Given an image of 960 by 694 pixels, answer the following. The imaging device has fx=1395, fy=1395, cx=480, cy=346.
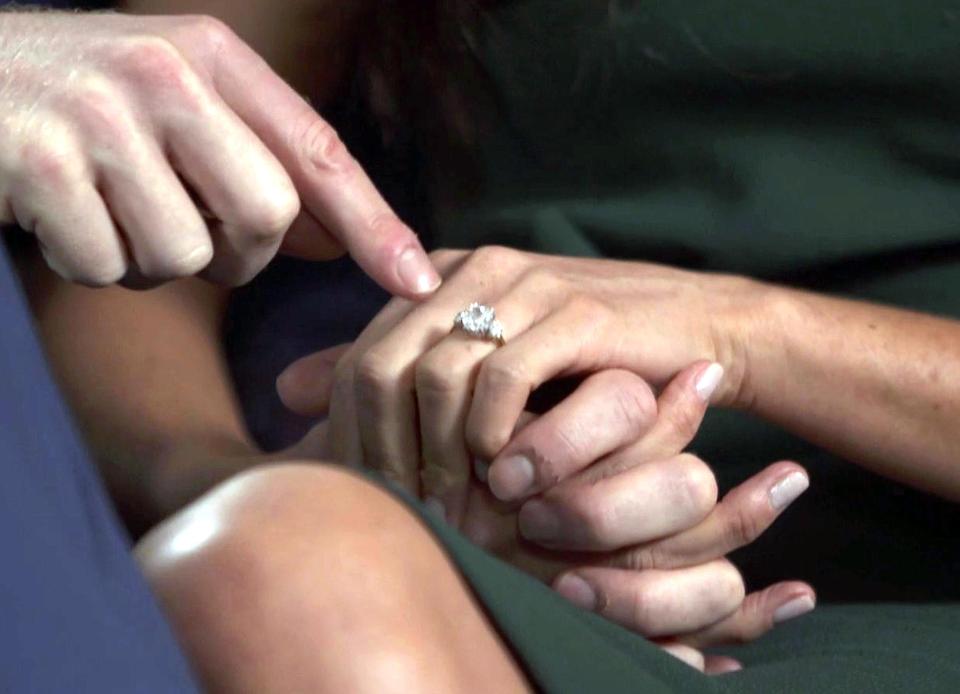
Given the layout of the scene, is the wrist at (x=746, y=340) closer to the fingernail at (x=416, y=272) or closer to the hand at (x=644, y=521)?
the hand at (x=644, y=521)

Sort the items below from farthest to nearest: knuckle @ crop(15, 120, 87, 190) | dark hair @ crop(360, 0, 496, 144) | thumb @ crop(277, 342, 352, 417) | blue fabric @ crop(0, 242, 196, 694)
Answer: dark hair @ crop(360, 0, 496, 144), thumb @ crop(277, 342, 352, 417), knuckle @ crop(15, 120, 87, 190), blue fabric @ crop(0, 242, 196, 694)

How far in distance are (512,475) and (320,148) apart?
0.19 meters

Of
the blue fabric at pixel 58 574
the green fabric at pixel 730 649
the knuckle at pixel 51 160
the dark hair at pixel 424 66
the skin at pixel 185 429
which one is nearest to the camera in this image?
the blue fabric at pixel 58 574

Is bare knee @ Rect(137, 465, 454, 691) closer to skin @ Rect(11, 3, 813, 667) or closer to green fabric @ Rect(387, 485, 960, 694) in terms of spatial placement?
green fabric @ Rect(387, 485, 960, 694)

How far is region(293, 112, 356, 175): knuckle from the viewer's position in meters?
0.68

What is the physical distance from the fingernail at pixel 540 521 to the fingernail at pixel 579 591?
0.08 ft

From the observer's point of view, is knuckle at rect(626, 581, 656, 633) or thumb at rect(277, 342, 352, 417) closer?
knuckle at rect(626, 581, 656, 633)

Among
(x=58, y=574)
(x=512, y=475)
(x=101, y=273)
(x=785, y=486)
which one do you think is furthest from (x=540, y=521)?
(x=58, y=574)

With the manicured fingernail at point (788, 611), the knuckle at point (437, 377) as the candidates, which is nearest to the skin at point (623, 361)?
the knuckle at point (437, 377)

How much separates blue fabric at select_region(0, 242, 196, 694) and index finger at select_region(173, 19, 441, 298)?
0.26 meters

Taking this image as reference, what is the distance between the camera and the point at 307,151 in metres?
0.68

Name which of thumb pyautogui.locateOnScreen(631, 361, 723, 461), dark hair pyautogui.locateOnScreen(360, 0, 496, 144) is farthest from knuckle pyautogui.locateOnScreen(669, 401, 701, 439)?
dark hair pyautogui.locateOnScreen(360, 0, 496, 144)

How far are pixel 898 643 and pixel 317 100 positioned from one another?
609 millimetres

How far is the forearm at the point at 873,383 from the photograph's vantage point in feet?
2.59
